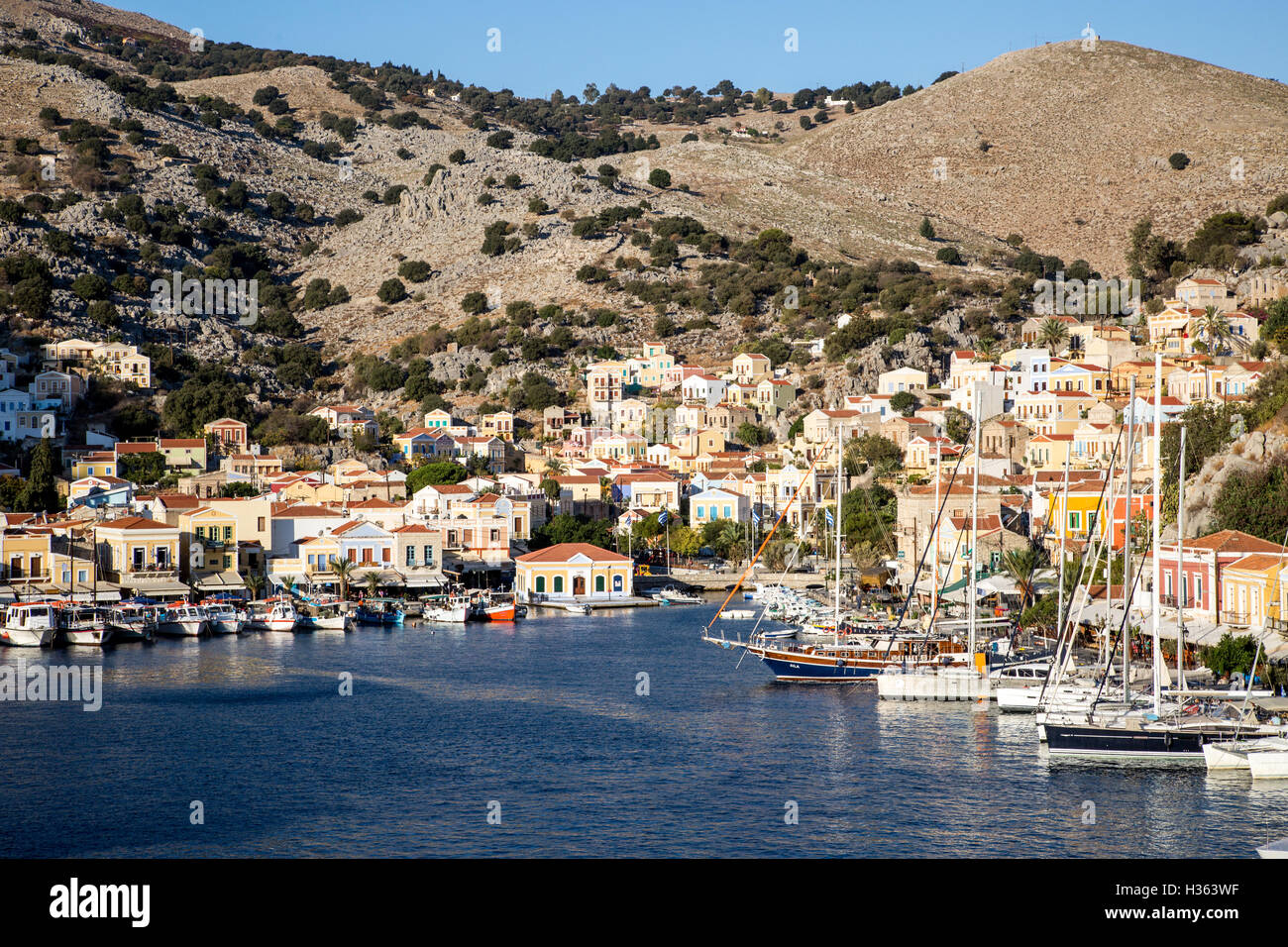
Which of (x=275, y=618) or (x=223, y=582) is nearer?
(x=275, y=618)

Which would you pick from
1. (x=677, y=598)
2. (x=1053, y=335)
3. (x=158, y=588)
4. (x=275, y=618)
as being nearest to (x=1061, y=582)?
(x=677, y=598)

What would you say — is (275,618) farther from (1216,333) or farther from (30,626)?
(1216,333)

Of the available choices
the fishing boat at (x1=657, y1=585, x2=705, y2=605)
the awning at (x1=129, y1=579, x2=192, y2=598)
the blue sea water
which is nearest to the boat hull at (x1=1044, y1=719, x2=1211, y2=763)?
the blue sea water

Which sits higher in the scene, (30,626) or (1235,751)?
(30,626)

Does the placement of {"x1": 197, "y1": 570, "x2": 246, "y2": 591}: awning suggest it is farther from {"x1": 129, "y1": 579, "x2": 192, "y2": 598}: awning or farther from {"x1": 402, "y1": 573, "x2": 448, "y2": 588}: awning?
{"x1": 402, "y1": 573, "x2": 448, "y2": 588}: awning

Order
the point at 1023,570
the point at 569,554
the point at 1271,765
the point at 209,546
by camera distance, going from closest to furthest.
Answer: the point at 1271,765 < the point at 1023,570 < the point at 209,546 < the point at 569,554

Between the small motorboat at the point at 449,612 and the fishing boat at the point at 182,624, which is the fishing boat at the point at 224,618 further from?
the small motorboat at the point at 449,612
